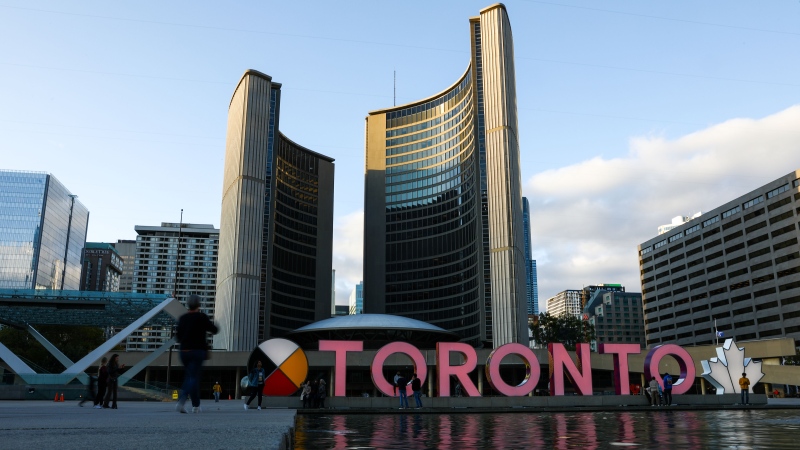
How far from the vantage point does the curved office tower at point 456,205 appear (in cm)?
9788

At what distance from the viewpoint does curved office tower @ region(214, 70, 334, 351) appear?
100 metres

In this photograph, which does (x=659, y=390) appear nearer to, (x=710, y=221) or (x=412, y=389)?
(x=412, y=389)

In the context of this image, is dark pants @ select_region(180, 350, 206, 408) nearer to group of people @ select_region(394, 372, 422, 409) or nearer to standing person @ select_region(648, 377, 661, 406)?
group of people @ select_region(394, 372, 422, 409)

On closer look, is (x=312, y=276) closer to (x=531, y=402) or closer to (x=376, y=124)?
(x=376, y=124)

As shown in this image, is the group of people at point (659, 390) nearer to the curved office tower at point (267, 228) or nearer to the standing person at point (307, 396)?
the standing person at point (307, 396)

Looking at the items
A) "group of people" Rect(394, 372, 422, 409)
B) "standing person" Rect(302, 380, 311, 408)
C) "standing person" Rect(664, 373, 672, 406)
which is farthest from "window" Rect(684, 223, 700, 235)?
"standing person" Rect(302, 380, 311, 408)

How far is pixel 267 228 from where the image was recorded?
424ft

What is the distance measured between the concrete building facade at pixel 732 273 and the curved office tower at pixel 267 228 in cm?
8492

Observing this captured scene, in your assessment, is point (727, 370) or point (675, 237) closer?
point (727, 370)

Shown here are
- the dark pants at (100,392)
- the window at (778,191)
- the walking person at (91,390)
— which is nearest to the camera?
the dark pants at (100,392)

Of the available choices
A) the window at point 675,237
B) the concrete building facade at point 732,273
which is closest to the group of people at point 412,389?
the concrete building facade at point 732,273

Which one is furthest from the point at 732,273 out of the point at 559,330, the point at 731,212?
the point at 559,330

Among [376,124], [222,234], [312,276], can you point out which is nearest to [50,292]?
[222,234]

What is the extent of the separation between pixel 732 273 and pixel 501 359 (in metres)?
118
